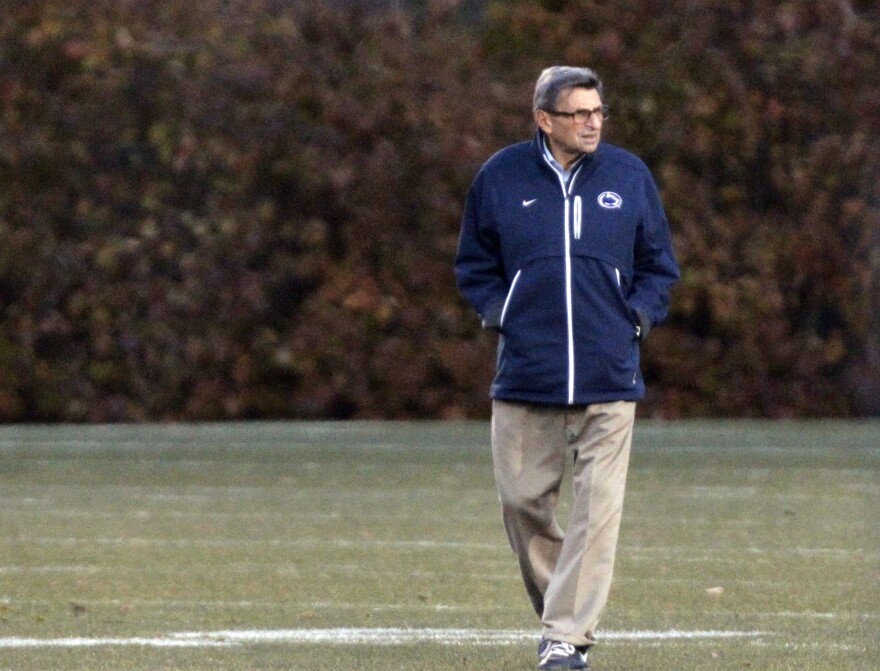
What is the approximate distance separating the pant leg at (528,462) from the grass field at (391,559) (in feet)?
1.53

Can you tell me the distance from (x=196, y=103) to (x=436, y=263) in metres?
2.79

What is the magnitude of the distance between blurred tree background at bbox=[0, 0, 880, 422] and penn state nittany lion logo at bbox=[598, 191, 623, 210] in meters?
15.2

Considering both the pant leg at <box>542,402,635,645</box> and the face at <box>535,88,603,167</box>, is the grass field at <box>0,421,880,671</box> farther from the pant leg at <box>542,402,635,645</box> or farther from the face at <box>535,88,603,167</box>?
the face at <box>535,88,603,167</box>

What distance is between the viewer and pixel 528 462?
7.31m

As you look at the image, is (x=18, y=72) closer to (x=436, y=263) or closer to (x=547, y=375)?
(x=436, y=263)

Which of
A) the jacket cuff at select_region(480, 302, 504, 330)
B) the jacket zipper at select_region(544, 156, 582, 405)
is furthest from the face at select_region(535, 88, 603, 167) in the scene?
the jacket cuff at select_region(480, 302, 504, 330)

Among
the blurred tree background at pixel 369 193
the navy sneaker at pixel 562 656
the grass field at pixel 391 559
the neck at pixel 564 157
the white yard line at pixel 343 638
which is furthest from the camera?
the blurred tree background at pixel 369 193

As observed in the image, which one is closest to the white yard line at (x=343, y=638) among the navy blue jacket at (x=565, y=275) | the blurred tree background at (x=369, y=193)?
the navy blue jacket at (x=565, y=275)

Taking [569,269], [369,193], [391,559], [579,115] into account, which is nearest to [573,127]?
[579,115]

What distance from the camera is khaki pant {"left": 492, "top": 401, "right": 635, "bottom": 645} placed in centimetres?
714

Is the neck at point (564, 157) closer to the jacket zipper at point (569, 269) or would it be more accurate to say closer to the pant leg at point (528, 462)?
the jacket zipper at point (569, 269)

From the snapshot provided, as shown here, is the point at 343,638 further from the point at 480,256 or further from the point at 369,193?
the point at 369,193

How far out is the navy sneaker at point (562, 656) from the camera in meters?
7.11

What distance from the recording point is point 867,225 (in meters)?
22.4
